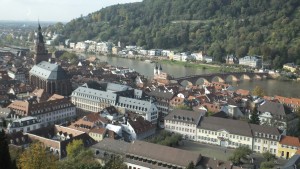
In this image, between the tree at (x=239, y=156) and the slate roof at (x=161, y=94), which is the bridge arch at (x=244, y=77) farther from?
the tree at (x=239, y=156)

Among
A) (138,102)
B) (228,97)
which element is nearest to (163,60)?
(228,97)

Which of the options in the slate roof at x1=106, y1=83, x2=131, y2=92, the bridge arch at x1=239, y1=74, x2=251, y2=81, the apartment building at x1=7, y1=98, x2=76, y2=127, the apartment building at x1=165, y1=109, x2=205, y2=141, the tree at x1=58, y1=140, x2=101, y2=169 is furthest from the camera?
the bridge arch at x1=239, y1=74, x2=251, y2=81

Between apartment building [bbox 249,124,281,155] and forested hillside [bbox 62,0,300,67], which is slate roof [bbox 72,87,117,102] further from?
forested hillside [bbox 62,0,300,67]

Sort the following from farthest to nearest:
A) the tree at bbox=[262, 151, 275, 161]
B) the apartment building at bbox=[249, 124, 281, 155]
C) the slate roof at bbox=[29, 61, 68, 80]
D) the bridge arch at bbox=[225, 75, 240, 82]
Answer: the bridge arch at bbox=[225, 75, 240, 82], the slate roof at bbox=[29, 61, 68, 80], the apartment building at bbox=[249, 124, 281, 155], the tree at bbox=[262, 151, 275, 161]

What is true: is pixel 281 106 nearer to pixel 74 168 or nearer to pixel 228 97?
pixel 228 97

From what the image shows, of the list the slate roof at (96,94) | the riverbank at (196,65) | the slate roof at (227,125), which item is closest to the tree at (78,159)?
the slate roof at (227,125)

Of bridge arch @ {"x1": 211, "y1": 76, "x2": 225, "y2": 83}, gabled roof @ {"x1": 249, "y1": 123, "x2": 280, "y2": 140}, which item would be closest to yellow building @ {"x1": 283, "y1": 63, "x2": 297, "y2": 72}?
bridge arch @ {"x1": 211, "y1": 76, "x2": 225, "y2": 83}

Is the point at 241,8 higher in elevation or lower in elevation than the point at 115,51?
higher

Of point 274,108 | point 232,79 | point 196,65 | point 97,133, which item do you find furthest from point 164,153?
point 196,65
